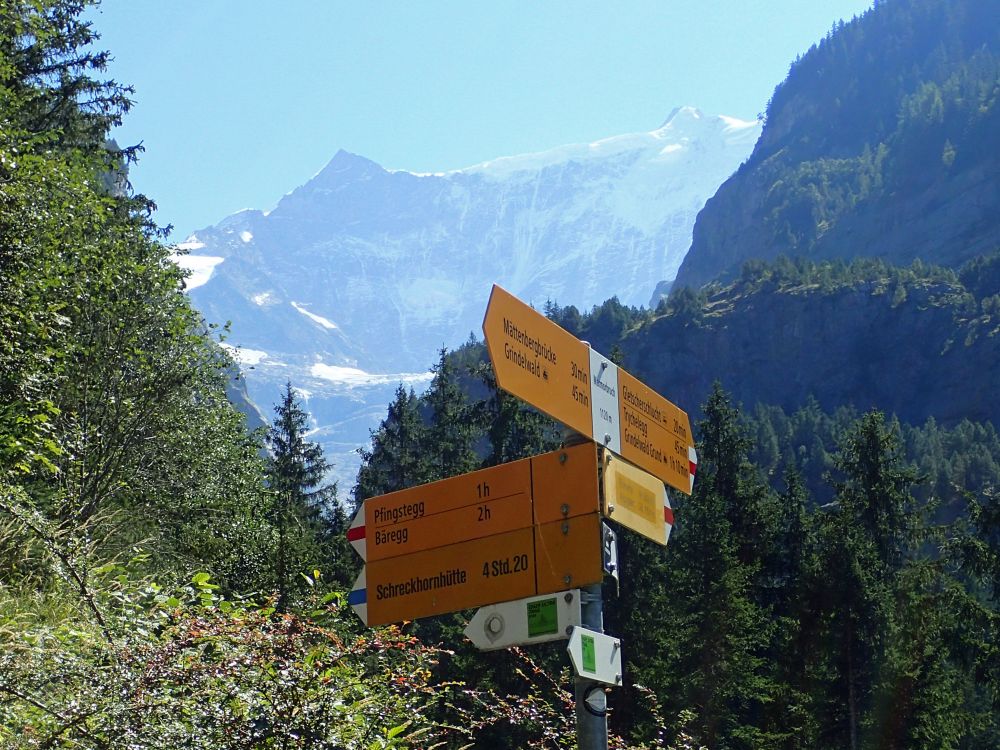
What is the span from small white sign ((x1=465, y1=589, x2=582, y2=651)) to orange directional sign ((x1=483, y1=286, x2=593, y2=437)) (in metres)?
0.79

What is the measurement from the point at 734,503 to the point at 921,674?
922 cm

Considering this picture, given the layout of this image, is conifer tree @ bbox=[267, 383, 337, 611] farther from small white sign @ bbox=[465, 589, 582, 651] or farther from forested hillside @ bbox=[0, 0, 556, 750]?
small white sign @ bbox=[465, 589, 582, 651]

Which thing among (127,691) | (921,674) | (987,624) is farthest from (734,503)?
(127,691)

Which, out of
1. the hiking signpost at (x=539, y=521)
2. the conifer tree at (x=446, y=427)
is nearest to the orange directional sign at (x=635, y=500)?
the hiking signpost at (x=539, y=521)

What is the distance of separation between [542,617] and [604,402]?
1.07 m

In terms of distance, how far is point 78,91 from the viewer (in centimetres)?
3278

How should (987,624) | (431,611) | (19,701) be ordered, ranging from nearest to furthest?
(431,611), (19,701), (987,624)

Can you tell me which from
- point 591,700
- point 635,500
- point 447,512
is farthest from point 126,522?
point 591,700

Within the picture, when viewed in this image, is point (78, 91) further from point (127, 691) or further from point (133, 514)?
point (127, 691)

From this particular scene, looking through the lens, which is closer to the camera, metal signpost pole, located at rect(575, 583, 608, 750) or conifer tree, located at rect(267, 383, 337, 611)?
metal signpost pole, located at rect(575, 583, 608, 750)

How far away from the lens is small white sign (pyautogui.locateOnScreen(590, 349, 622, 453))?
6188 millimetres

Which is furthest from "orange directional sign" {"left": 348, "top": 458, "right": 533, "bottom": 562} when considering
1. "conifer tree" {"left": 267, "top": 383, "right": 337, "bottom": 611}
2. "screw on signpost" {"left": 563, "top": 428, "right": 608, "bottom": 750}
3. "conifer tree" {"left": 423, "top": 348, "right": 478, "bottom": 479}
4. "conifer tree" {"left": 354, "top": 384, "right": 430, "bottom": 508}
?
"conifer tree" {"left": 354, "top": 384, "right": 430, "bottom": 508}

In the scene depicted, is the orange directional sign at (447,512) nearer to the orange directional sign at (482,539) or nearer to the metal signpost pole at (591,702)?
the orange directional sign at (482,539)

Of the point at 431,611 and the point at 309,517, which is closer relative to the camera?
the point at 431,611
